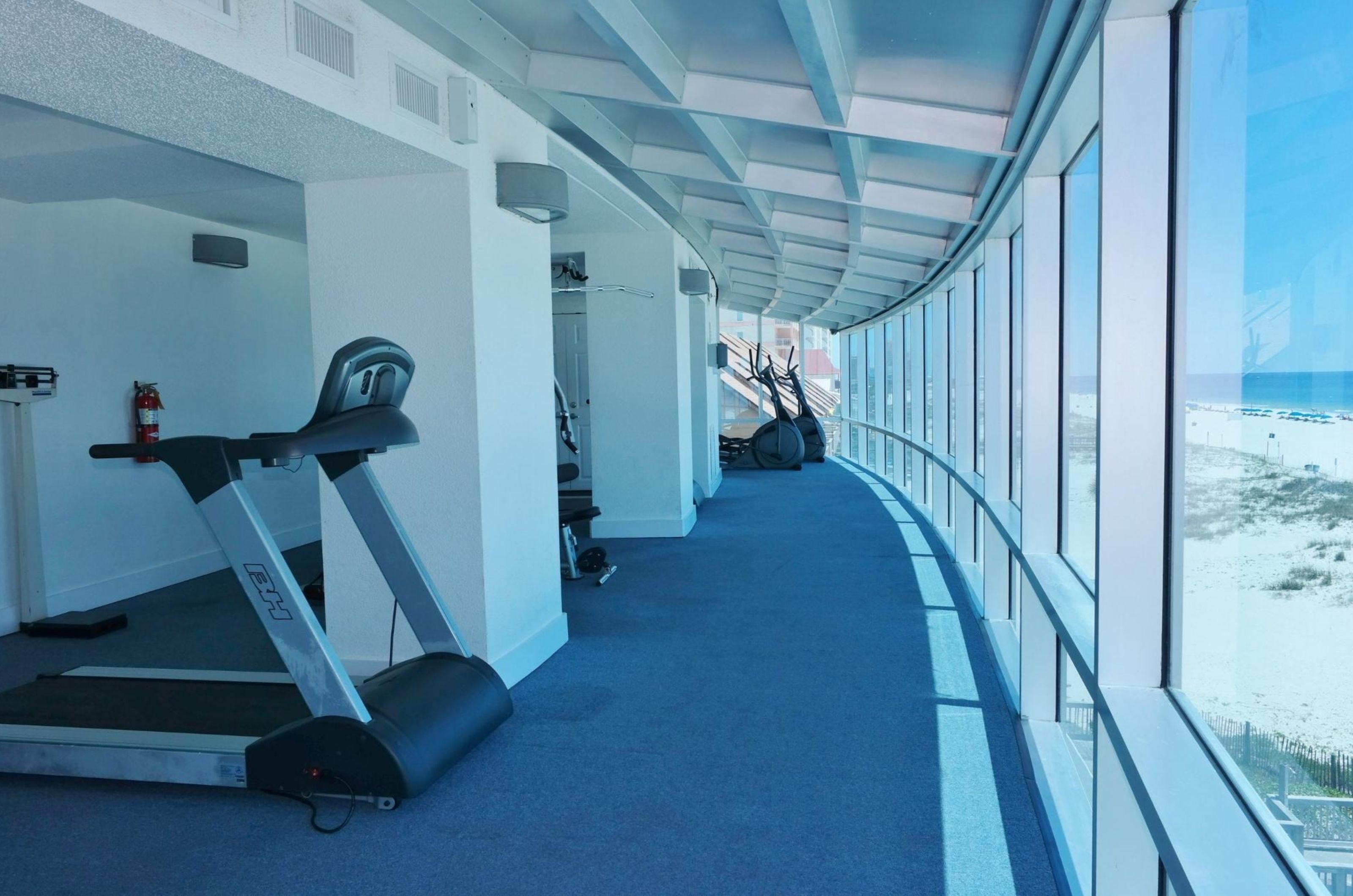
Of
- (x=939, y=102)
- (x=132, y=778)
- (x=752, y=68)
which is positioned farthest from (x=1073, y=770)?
(x=132, y=778)

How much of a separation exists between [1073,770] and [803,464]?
10626mm

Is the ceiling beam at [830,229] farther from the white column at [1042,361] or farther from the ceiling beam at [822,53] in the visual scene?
the ceiling beam at [822,53]

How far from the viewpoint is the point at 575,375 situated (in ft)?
34.2

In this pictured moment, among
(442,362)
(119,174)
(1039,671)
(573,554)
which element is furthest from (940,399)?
(119,174)

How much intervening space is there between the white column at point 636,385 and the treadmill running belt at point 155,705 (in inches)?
167

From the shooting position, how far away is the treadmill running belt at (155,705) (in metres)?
3.32

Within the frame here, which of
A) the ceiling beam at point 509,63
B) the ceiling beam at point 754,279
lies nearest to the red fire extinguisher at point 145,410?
the ceiling beam at point 509,63

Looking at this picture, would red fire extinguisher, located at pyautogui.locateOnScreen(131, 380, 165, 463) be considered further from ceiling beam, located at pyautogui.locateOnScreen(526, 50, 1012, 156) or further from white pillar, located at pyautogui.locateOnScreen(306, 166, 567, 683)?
ceiling beam, located at pyautogui.locateOnScreen(526, 50, 1012, 156)

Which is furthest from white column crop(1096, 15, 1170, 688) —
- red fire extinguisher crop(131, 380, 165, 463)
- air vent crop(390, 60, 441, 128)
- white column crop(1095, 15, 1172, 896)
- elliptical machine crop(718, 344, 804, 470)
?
elliptical machine crop(718, 344, 804, 470)

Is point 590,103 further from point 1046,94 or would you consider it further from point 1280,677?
point 1280,677

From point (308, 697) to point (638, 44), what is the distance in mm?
2444

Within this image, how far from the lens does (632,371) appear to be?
25.0 ft

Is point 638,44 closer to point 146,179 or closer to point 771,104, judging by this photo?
point 771,104

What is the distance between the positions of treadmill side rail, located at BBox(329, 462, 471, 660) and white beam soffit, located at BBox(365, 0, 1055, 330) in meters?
1.68
